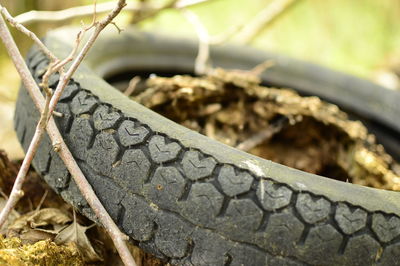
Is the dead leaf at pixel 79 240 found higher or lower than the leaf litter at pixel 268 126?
lower

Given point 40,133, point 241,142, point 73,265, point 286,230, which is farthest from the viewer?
point 241,142

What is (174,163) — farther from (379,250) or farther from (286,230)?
(379,250)

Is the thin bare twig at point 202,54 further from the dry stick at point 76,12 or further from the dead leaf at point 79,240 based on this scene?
the dead leaf at point 79,240

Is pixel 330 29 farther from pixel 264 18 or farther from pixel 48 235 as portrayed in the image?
pixel 48 235

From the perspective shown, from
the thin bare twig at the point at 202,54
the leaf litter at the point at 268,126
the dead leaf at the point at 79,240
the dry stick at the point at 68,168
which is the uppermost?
the thin bare twig at the point at 202,54

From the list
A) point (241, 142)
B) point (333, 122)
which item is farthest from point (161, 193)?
point (333, 122)

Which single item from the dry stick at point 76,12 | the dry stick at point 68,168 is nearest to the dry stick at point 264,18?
the dry stick at point 76,12

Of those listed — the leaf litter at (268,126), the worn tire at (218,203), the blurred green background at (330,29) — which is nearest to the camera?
the worn tire at (218,203)

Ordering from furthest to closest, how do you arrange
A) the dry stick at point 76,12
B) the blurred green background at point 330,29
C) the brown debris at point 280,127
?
the blurred green background at point 330,29 → the dry stick at point 76,12 → the brown debris at point 280,127
